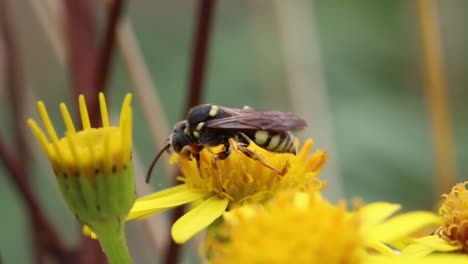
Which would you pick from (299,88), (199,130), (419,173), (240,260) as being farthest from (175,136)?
(419,173)

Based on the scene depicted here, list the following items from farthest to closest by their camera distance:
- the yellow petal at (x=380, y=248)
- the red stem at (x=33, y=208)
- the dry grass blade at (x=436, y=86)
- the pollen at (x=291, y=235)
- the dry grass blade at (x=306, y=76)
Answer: the dry grass blade at (x=306, y=76), the dry grass blade at (x=436, y=86), the red stem at (x=33, y=208), the yellow petal at (x=380, y=248), the pollen at (x=291, y=235)

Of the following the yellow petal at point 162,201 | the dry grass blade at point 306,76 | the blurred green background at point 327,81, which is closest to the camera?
the yellow petal at point 162,201

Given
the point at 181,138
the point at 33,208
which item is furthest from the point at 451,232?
the point at 33,208

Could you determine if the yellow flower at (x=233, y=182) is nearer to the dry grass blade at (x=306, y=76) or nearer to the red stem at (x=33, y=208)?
the red stem at (x=33, y=208)

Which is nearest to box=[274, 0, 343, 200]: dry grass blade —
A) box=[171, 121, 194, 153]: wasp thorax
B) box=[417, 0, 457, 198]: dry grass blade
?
box=[417, 0, 457, 198]: dry grass blade

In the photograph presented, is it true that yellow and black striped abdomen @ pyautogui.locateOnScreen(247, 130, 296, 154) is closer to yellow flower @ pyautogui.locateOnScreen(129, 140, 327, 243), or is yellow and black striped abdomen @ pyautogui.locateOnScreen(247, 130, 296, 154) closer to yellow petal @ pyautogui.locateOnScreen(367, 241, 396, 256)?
yellow flower @ pyautogui.locateOnScreen(129, 140, 327, 243)

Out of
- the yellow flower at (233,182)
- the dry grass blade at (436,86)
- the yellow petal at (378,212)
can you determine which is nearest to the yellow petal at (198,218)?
the yellow flower at (233,182)

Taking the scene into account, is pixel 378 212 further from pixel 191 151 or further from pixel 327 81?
pixel 327 81
